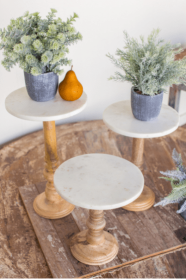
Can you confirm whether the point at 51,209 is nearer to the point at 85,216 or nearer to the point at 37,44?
the point at 85,216

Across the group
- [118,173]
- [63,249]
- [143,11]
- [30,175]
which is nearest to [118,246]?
[63,249]

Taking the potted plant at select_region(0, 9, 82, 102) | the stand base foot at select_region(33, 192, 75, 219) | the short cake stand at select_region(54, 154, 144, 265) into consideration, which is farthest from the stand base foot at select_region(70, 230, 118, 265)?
the potted plant at select_region(0, 9, 82, 102)

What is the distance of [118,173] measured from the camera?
1.33m

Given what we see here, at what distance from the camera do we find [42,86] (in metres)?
1.34

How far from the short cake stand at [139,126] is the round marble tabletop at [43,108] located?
7.5 inches

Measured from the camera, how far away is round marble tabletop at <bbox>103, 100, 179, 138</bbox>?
1.39m

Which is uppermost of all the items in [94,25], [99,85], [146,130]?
[94,25]

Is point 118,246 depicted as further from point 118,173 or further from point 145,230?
point 118,173

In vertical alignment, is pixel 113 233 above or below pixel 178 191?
below

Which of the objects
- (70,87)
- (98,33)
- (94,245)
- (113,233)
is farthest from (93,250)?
(98,33)

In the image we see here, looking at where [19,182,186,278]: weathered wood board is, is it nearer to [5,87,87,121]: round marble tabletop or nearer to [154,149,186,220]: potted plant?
[154,149,186,220]: potted plant

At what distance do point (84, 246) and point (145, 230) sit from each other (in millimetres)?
331

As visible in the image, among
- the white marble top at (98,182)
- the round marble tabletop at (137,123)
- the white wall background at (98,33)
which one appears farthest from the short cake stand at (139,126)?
the white wall background at (98,33)

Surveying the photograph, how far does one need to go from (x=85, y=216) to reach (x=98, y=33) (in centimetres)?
140
